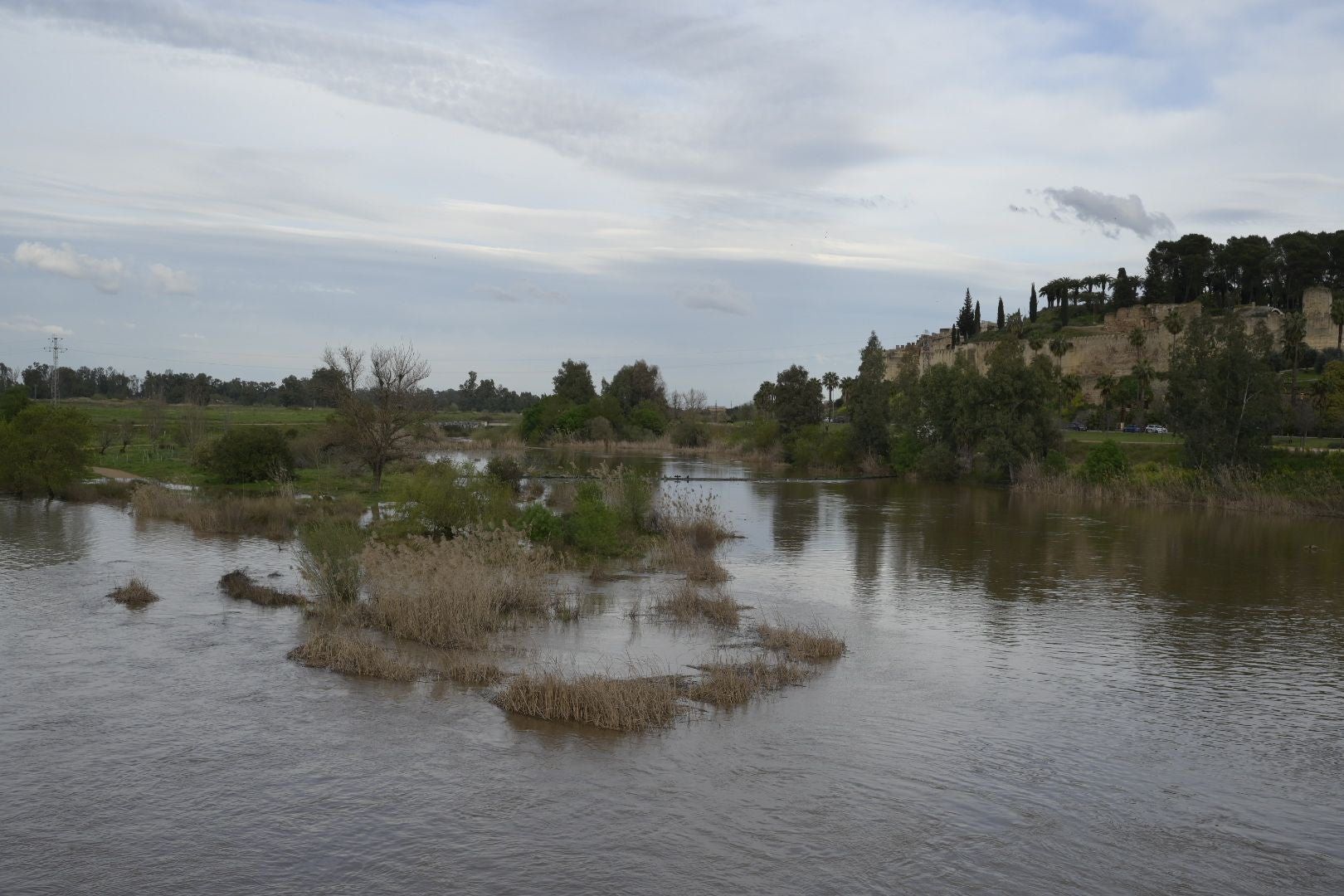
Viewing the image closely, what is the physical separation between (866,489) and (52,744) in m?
45.9

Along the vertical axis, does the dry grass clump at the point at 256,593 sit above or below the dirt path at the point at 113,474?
below

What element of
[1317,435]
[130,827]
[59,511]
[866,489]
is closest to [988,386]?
[866,489]

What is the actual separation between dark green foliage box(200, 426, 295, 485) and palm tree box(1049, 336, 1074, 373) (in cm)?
7556

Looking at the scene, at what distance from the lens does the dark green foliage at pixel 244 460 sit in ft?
137

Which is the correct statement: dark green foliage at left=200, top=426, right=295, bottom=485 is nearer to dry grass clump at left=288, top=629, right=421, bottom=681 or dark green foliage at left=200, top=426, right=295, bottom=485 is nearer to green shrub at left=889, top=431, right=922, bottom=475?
dry grass clump at left=288, top=629, right=421, bottom=681

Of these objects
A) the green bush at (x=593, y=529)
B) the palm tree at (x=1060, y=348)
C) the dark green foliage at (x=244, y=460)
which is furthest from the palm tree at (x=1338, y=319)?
the dark green foliage at (x=244, y=460)

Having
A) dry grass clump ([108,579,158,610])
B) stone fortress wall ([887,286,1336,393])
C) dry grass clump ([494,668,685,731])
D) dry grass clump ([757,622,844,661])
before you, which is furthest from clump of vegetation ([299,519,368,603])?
stone fortress wall ([887,286,1336,393])

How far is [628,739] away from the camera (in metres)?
12.8

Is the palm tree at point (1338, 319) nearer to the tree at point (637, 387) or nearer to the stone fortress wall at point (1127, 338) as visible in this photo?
the stone fortress wall at point (1127, 338)

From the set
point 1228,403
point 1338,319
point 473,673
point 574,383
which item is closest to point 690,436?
point 574,383

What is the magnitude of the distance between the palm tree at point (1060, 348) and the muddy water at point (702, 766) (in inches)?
3163

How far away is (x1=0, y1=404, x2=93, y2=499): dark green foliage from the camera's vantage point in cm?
3612

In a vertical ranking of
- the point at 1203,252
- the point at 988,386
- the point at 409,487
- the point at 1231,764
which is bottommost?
the point at 1231,764

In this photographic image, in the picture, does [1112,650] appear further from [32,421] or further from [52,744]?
[32,421]
